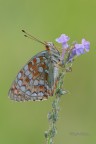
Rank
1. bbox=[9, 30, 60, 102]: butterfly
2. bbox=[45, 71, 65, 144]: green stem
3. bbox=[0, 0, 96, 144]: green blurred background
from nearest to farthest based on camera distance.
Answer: bbox=[45, 71, 65, 144]: green stem
bbox=[9, 30, 60, 102]: butterfly
bbox=[0, 0, 96, 144]: green blurred background

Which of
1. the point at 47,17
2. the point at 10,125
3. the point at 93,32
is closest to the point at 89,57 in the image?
the point at 93,32

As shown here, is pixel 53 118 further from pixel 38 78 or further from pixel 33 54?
pixel 33 54

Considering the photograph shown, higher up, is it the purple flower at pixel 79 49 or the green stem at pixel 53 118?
the purple flower at pixel 79 49

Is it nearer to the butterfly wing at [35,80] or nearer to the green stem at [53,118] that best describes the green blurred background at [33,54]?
the butterfly wing at [35,80]

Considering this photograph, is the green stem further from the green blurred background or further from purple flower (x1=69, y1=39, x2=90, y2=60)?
the green blurred background

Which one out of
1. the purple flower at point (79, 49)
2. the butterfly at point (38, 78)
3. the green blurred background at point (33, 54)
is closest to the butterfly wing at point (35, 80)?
the butterfly at point (38, 78)

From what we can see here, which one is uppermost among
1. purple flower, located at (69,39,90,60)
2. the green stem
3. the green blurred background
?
the green blurred background

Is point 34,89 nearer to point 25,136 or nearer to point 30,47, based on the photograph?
point 25,136

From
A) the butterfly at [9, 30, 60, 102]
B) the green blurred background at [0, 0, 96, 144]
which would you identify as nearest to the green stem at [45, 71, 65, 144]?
the butterfly at [9, 30, 60, 102]
